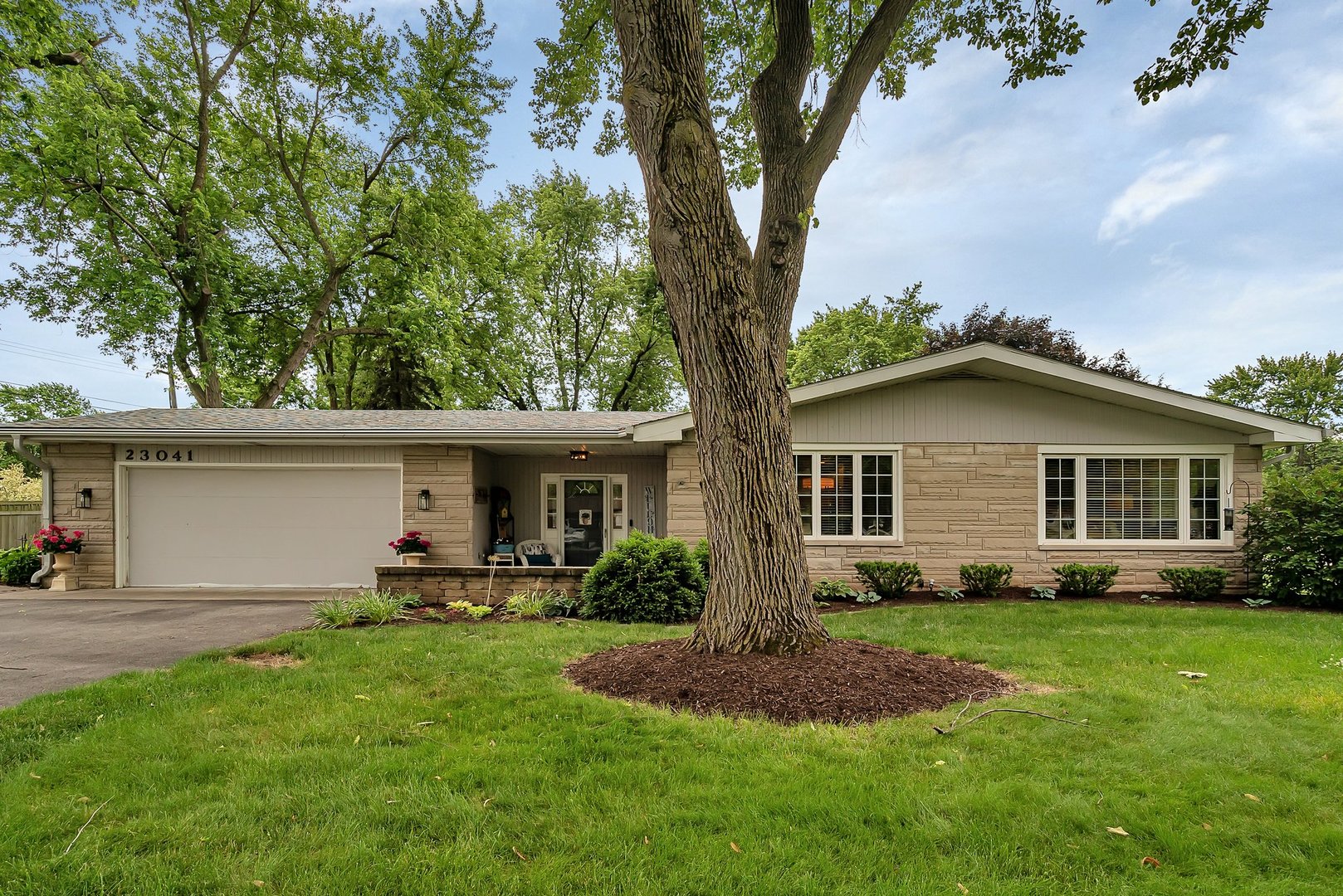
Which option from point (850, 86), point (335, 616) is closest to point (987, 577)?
point (850, 86)

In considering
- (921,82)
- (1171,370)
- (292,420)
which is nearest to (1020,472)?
(921,82)

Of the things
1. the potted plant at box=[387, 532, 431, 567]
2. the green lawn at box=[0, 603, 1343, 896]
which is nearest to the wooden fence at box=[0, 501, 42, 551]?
the potted plant at box=[387, 532, 431, 567]

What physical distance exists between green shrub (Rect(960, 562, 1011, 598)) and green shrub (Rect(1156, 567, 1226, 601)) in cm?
223

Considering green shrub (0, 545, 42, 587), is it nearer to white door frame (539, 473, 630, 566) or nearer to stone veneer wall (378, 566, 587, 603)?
stone veneer wall (378, 566, 587, 603)

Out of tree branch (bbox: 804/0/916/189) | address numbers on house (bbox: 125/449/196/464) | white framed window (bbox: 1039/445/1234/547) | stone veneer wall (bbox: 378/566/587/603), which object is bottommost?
stone veneer wall (bbox: 378/566/587/603)

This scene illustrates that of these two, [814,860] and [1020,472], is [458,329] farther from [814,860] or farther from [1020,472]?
[814,860]

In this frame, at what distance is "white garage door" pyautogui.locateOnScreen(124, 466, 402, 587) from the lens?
34.5ft

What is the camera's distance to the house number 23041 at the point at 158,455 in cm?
1038

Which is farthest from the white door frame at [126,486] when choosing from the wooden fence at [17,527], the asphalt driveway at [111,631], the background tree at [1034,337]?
the background tree at [1034,337]

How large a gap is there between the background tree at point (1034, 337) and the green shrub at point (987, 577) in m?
12.3

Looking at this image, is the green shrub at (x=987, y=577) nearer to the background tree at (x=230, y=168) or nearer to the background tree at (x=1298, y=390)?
the background tree at (x=230, y=168)

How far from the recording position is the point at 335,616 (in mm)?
7016

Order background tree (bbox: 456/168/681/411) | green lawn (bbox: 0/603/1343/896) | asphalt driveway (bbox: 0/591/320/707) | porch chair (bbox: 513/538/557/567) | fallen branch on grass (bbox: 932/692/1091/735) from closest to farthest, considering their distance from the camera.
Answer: green lawn (bbox: 0/603/1343/896)
fallen branch on grass (bbox: 932/692/1091/735)
asphalt driveway (bbox: 0/591/320/707)
porch chair (bbox: 513/538/557/567)
background tree (bbox: 456/168/681/411)

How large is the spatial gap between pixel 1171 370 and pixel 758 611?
93.3 feet
